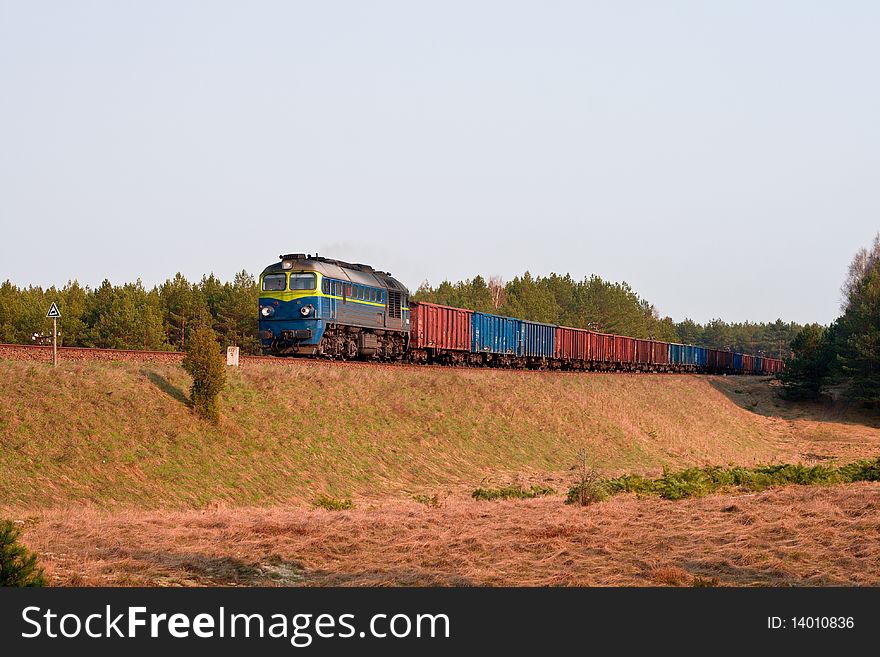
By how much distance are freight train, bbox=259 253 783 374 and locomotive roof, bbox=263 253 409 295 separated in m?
0.05

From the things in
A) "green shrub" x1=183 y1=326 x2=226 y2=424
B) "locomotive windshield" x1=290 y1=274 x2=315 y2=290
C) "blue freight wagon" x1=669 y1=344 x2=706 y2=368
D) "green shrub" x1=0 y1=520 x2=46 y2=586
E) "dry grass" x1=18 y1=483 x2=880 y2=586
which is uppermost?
"locomotive windshield" x1=290 y1=274 x2=315 y2=290

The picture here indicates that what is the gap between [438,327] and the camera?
49.2 meters

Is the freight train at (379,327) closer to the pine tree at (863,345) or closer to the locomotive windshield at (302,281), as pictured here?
the locomotive windshield at (302,281)

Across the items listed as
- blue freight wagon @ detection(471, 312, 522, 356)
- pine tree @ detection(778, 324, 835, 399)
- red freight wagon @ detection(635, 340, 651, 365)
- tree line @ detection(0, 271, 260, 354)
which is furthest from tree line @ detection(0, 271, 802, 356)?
pine tree @ detection(778, 324, 835, 399)

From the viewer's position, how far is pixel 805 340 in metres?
77.6

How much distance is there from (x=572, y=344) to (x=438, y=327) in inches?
869

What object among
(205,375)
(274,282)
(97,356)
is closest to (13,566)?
(205,375)

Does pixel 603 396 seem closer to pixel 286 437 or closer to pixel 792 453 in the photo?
pixel 792 453

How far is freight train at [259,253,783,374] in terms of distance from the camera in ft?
119

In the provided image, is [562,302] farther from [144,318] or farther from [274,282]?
[274,282]

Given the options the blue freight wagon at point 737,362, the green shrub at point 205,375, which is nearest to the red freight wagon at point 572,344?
the green shrub at point 205,375

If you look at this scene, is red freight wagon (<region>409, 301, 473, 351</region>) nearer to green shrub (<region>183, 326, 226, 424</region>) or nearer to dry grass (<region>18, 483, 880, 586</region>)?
green shrub (<region>183, 326, 226, 424</region>)

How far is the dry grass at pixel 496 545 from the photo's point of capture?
1166 centimetres
